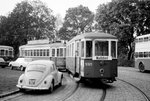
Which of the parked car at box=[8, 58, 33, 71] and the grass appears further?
the parked car at box=[8, 58, 33, 71]

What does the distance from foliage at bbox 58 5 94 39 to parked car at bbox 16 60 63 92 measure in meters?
46.6

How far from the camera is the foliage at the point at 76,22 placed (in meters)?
59.3

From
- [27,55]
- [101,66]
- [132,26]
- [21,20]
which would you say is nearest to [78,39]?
[101,66]

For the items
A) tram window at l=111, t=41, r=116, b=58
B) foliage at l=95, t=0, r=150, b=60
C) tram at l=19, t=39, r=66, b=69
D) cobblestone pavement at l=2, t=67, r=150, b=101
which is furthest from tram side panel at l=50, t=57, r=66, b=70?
foliage at l=95, t=0, r=150, b=60

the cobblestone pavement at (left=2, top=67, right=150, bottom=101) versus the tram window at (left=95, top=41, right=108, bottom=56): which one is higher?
the tram window at (left=95, top=41, right=108, bottom=56)

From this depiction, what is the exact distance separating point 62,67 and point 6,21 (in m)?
31.8

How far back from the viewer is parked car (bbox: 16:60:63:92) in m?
11.2

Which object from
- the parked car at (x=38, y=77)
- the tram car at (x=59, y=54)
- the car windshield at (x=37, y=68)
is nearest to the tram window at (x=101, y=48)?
the parked car at (x=38, y=77)

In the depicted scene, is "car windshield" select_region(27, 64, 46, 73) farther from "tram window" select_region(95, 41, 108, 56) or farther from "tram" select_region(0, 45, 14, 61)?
"tram" select_region(0, 45, 14, 61)

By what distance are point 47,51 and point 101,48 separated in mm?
16751

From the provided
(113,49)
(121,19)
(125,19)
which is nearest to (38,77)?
(113,49)

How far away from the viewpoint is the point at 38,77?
453 inches

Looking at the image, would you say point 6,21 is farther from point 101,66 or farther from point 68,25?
point 101,66

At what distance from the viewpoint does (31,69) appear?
12281 mm
